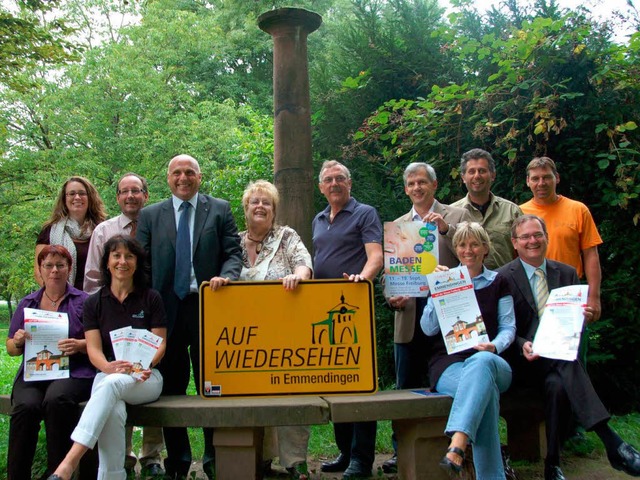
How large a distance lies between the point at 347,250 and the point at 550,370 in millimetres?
1575

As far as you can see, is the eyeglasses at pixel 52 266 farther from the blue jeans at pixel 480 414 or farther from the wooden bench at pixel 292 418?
the blue jeans at pixel 480 414

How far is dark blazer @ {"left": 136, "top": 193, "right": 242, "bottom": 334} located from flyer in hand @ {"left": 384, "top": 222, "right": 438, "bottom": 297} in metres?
1.09

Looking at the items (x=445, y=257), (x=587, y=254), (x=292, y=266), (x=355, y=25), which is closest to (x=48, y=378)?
(x=292, y=266)

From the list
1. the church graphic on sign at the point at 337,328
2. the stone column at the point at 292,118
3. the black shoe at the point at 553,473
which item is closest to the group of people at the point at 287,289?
the black shoe at the point at 553,473

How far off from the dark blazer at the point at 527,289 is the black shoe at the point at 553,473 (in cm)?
81

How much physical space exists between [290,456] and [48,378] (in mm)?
1696

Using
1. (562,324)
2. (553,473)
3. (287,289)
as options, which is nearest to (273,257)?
(287,289)

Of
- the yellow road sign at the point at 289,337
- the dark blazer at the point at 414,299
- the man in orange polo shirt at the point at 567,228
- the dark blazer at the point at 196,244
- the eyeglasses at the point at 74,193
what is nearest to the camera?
the yellow road sign at the point at 289,337

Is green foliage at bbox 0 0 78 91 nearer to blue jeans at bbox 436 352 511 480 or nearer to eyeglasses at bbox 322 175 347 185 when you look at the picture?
eyeglasses at bbox 322 175 347 185

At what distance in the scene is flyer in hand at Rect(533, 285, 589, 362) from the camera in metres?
3.98

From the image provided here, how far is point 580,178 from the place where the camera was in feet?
20.4

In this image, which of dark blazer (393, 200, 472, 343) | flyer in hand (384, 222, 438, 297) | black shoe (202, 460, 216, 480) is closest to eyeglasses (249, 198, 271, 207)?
flyer in hand (384, 222, 438, 297)

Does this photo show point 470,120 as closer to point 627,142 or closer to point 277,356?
point 627,142

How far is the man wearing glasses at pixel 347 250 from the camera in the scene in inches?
176
